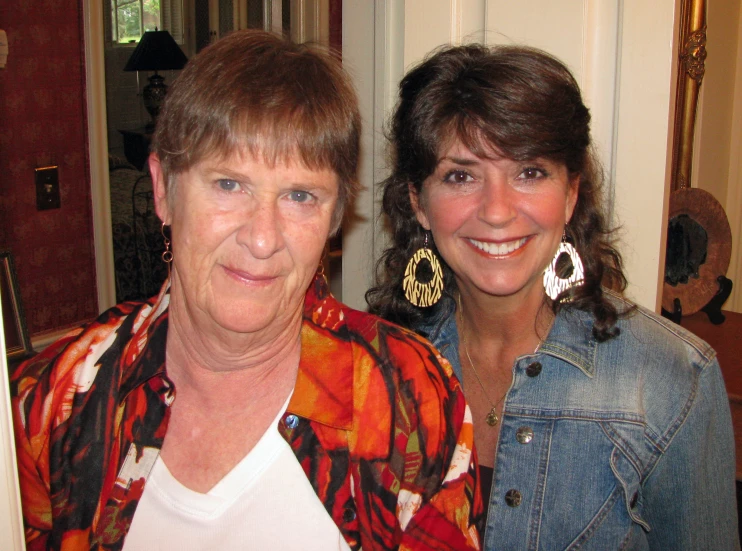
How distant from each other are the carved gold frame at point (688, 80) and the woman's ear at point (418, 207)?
6.05ft

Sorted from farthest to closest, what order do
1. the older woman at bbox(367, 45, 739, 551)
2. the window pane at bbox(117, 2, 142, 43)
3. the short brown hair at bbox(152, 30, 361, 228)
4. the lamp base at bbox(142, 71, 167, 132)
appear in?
the window pane at bbox(117, 2, 142, 43)
the lamp base at bbox(142, 71, 167, 132)
the older woman at bbox(367, 45, 739, 551)
the short brown hair at bbox(152, 30, 361, 228)

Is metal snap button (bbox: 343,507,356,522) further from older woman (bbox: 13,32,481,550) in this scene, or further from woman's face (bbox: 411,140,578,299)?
woman's face (bbox: 411,140,578,299)

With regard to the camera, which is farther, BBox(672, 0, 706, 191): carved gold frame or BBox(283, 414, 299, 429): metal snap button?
BBox(672, 0, 706, 191): carved gold frame

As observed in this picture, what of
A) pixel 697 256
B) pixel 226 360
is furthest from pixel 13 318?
pixel 697 256

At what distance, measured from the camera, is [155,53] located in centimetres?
467

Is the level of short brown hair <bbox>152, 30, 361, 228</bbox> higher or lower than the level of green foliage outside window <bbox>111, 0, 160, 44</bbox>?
lower

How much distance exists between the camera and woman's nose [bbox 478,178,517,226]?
4.14ft

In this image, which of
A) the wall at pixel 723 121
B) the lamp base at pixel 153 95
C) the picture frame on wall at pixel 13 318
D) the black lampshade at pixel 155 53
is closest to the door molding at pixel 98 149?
the picture frame on wall at pixel 13 318

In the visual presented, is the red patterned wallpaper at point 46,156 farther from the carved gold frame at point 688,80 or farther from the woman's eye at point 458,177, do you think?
the carved gold frame at point 688,80

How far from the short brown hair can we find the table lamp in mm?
3755

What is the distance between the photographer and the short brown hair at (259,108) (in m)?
1.05

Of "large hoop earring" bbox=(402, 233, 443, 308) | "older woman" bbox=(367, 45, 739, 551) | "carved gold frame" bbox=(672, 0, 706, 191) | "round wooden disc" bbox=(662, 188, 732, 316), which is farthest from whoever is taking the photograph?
"carved gold frame" bbox=(672, 0, 706, 191)

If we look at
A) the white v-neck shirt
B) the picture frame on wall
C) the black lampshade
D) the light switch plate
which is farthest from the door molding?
the white v-neck shirt

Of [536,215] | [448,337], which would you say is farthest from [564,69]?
[448,337]
